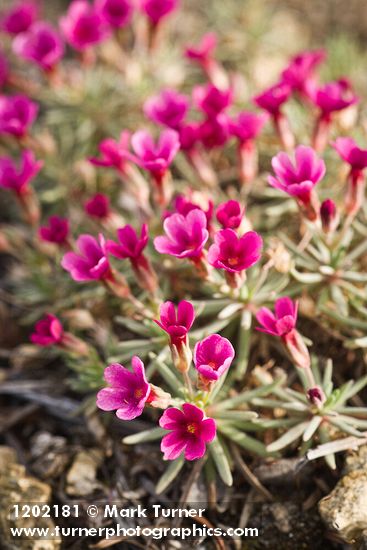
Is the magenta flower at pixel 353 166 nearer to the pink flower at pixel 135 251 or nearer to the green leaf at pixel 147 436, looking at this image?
the pink flower at pixel 135 251

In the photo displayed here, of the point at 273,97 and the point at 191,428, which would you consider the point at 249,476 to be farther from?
the point at 273,97

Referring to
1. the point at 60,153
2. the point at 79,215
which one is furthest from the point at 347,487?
the point at 60,153

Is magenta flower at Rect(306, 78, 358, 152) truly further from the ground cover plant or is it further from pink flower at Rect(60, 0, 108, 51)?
pink flower at Rect(60, 0, 108, 51)

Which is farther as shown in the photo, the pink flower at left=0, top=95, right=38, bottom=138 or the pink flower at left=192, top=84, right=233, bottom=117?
the pink flower at left=0, top=95, right=38, bottom=138

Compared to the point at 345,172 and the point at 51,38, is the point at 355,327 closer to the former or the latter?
the point at 345,172

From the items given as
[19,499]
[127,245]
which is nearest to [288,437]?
[127,245]

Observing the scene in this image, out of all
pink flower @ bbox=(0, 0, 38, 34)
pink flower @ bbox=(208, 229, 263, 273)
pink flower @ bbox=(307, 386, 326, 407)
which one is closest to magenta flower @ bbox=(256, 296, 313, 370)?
pink flower @ bbox=(307, 386, 326, 407)


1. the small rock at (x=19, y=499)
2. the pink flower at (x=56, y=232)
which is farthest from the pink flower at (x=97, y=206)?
the small rock at (x=19, y=499)
